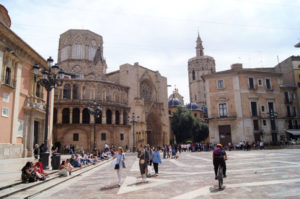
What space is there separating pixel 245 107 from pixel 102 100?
21872 millimetres

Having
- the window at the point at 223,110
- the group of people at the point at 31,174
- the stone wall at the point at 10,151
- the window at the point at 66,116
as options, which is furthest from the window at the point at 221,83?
the group of people at the point at 31,174

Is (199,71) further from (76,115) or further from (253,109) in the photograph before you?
(76,115)

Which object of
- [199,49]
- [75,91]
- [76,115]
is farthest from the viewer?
[199,49]

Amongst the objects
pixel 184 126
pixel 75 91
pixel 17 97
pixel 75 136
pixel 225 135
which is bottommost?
pixel 225 135

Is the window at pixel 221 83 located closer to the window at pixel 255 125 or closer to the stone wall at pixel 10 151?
the window at pixel 255 125

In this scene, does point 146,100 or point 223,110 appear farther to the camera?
point 146,100

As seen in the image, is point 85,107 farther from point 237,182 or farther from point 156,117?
point 237,182

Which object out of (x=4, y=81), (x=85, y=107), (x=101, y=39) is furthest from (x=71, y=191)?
(x=101, y=39)

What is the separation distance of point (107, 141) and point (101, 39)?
2506 centimetres

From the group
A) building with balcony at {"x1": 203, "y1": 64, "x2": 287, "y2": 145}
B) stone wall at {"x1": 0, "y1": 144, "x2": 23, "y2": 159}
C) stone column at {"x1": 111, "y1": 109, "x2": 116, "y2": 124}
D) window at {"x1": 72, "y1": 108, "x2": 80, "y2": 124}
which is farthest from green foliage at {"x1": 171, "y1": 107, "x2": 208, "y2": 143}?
stone wall at {"x1": 0, "y1": 144, "x2": 23, "y2": 159}

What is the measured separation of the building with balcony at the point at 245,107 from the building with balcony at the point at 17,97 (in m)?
23.1

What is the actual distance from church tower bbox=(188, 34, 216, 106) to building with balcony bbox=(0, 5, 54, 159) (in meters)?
71.0

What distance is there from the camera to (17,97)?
1738 cm

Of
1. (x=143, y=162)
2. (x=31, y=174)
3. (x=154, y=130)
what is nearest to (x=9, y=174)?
(x=31, y=174)
